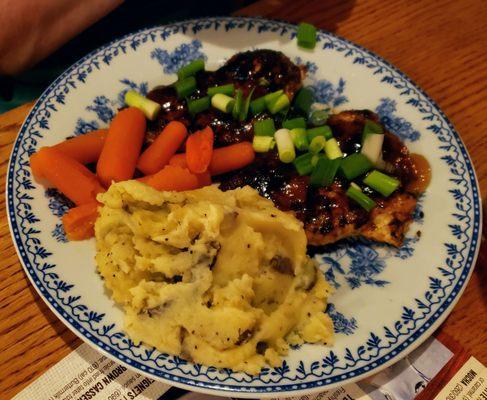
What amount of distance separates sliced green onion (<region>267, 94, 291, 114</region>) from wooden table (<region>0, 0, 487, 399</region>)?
3.82ft

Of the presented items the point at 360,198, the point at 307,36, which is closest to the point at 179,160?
the point at 360,198

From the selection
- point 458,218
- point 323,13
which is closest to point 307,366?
point 458,218

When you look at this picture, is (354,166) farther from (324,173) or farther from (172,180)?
(172,180)

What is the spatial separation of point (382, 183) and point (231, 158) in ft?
3.03

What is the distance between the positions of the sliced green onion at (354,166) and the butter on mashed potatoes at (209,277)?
0.67 metres

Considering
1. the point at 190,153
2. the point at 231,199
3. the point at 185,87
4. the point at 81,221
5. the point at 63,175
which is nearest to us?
the point at 231,199

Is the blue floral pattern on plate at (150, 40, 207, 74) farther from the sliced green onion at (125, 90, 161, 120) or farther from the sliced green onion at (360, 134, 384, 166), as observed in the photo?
the sliced green onion at (360, 134, 384, 166)

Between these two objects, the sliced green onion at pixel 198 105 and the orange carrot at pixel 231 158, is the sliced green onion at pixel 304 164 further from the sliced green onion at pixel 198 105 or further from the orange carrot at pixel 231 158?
the sliced green onion at pixel 198 105

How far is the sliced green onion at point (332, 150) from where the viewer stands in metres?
2.95

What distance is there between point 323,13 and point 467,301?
8.61 feet

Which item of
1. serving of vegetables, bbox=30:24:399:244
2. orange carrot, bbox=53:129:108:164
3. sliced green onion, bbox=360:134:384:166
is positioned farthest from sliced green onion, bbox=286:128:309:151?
orange carrot, bbox=53:129:108:164

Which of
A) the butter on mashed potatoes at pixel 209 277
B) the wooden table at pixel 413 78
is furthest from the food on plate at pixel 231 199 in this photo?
the wooden table at pixel 413 78

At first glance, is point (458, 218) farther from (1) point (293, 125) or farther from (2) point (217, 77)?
(2) point (217, 77)

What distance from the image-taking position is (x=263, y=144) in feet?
9.86
